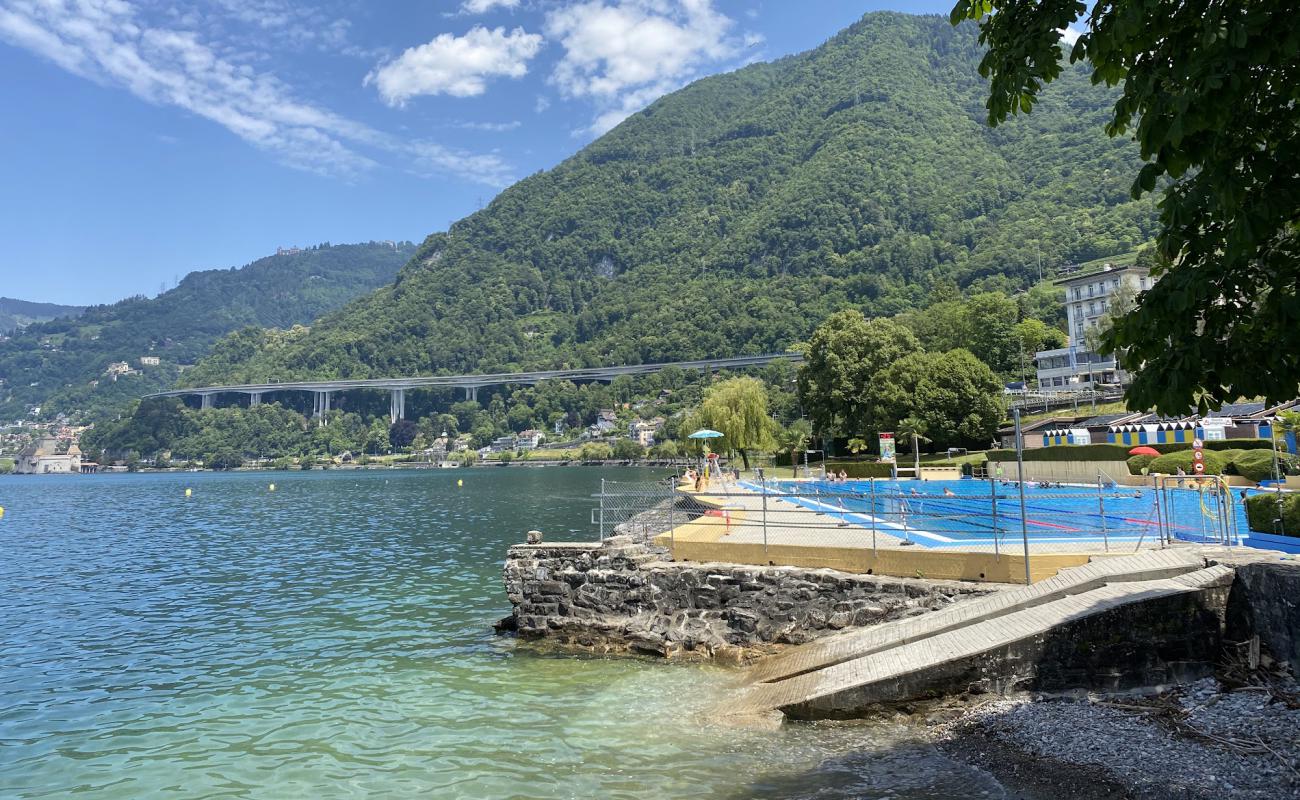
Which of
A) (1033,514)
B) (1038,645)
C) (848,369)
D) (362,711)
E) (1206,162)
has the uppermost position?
(848,369)

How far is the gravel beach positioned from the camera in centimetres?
624

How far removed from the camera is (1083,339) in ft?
326

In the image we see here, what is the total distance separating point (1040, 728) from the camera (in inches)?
310

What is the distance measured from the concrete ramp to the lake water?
2.06ft

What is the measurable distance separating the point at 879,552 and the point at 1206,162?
33.1 ft

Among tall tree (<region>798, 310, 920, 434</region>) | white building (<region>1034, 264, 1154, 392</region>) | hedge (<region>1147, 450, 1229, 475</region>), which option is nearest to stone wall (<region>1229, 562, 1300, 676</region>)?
hedge (<region>1147, 450, 1229, 475</region>)

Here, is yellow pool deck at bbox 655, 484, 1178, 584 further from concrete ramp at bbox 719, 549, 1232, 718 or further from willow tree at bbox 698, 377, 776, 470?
willow tree at bbox 698, 377, 776, 470

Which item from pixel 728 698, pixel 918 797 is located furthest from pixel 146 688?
pixel 918 797

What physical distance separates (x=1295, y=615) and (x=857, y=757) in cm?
462

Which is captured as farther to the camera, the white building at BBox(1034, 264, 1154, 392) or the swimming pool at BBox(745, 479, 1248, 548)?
the white building at BBox(1034, 264, 1154, 392)

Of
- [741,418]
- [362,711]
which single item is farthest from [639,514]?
[741,418]

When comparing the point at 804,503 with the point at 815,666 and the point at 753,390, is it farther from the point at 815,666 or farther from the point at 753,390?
the point at 753,390

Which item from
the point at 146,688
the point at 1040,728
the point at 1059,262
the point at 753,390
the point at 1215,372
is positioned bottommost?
the point at 146,688

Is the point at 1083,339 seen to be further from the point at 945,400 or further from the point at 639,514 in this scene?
the point at 639,514
